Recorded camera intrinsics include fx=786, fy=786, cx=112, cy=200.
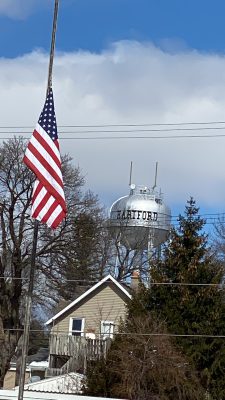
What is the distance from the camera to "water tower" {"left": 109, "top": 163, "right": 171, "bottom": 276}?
187 feet

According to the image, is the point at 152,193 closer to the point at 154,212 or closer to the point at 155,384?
the point at 154,212

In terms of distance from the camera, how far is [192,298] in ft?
100

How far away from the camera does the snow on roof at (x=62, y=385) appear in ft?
107

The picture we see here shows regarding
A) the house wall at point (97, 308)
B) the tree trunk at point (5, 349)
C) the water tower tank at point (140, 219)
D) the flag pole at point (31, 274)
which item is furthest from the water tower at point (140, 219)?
the flag pole at point (31, 274)

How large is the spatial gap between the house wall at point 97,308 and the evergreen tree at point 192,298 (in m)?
12.8

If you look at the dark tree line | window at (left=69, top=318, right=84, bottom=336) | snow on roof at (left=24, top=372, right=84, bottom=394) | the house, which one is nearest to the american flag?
the dark tree line

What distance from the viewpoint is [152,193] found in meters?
59.4

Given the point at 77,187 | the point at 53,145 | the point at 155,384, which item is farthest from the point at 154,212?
the point at 53,145

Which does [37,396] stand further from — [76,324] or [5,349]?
[76,324]

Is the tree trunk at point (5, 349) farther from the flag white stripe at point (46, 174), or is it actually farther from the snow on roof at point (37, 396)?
the flag white stripe at point (46, 174)

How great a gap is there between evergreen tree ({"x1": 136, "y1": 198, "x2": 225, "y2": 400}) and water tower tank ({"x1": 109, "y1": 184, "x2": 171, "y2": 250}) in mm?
24455

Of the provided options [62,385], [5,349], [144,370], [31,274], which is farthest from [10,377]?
[31,274]

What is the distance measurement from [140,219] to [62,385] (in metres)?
26.0

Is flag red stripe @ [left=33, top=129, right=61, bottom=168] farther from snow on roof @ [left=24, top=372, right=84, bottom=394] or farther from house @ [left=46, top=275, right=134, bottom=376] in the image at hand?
house @ [left=46, top=275, right=134, bottom=376]
